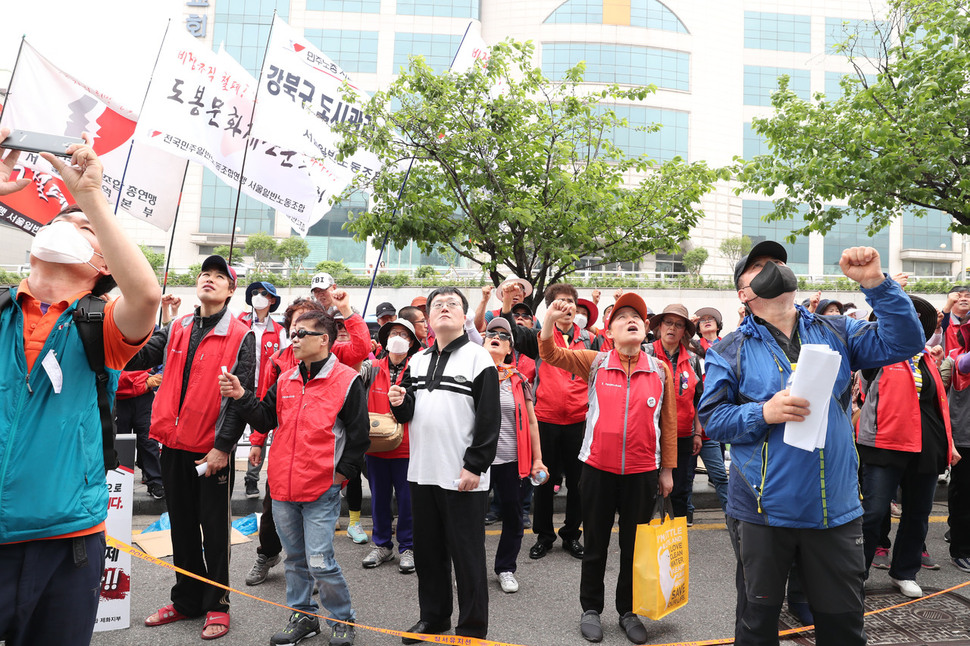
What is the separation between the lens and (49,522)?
2.04 metres

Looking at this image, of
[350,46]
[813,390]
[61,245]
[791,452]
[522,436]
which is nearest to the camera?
[61,245]

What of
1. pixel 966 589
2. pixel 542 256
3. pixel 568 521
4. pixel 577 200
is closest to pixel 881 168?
pixel 577 200

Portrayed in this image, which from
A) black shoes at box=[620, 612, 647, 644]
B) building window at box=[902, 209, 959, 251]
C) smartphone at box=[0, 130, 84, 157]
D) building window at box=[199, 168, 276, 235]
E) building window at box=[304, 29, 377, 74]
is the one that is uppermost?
building window at box=[304, 29, 377, 74]

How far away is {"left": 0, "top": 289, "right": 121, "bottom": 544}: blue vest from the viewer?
2014mm

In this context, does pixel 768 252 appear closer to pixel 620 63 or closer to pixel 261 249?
pixel 261 249

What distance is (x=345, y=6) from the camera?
41.2 m

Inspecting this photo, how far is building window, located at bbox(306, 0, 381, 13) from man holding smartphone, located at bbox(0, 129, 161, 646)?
44.0 meters

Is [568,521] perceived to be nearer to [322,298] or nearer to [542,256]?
[322,298]

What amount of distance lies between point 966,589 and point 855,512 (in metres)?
3.22

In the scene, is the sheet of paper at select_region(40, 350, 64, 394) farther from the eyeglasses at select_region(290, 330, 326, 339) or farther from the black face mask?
the black face mask

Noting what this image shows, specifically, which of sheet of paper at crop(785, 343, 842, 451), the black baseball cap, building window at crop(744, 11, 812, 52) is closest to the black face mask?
the black baseball cap

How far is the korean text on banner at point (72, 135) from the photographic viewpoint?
7.11 metres

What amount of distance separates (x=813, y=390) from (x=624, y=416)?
1.79 meters

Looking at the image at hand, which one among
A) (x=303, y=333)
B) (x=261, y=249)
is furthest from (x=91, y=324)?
(x=261, y=249)
